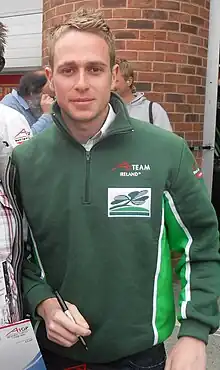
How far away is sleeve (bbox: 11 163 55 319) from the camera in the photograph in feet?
5.38

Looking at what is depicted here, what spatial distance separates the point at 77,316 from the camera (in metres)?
1.50

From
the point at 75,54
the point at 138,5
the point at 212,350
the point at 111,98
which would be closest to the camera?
the point at 75,54

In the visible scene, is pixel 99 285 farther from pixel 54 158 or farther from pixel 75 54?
pixel 75 54

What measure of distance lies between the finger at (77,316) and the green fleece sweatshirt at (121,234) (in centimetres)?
8

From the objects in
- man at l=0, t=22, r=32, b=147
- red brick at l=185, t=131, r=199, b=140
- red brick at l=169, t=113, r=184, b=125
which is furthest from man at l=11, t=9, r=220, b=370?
red brick at l=185, t=131, r=199, b=140

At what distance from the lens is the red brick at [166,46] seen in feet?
14.8

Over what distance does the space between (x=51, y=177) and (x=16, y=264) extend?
0.31 metres


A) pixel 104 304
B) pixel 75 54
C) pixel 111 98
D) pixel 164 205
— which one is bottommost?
pixel 104 304

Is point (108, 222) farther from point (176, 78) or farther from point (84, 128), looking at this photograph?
point (176, 78)

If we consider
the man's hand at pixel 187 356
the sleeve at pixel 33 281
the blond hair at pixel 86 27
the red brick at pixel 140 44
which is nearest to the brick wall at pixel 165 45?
the red brick at pixel 140 44

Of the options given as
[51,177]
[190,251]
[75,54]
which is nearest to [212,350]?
[190,251]

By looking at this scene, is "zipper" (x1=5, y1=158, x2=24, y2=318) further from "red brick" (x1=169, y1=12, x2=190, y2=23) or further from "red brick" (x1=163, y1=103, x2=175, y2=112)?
"red brick" (x1=169, y1=12, x2=190, y2=23)

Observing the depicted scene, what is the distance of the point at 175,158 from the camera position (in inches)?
65.4

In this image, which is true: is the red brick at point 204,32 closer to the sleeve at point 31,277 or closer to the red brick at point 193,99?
the red brick at point 193,99
